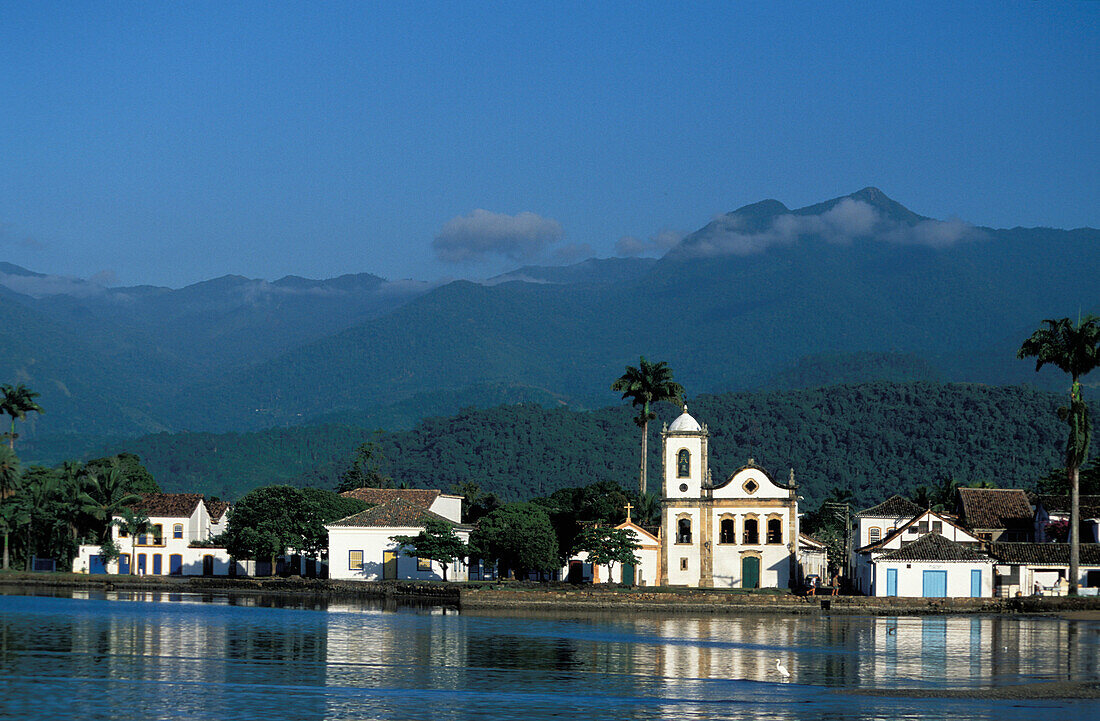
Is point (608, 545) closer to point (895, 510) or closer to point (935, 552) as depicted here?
point (935, 552)

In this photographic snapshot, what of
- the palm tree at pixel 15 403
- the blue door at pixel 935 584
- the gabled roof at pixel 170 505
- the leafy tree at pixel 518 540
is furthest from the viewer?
the gabled roof at pixel 170 505


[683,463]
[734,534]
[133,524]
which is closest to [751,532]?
[734,534]

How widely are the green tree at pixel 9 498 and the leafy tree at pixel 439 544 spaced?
2629cm

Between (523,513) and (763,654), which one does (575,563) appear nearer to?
(523,513)

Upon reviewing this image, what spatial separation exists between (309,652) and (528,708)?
44.9 feet

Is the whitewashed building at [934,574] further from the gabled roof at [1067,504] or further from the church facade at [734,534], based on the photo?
the gabled roof at [1067,504]

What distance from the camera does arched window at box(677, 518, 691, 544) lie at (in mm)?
86750

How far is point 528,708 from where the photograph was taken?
34.4 meters

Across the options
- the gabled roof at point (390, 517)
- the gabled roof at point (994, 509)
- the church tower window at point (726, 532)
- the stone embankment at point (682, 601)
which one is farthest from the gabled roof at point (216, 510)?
the gabled roof at point (994, 509)

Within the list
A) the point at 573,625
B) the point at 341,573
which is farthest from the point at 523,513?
the point at 573,625

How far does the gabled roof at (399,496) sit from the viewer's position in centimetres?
10381

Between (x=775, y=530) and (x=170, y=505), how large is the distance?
46787 millimetres

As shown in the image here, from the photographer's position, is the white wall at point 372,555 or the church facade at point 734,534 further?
the white wall at point 372,555

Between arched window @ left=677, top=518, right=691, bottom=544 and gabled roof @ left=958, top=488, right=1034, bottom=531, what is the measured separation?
61.5 feet
